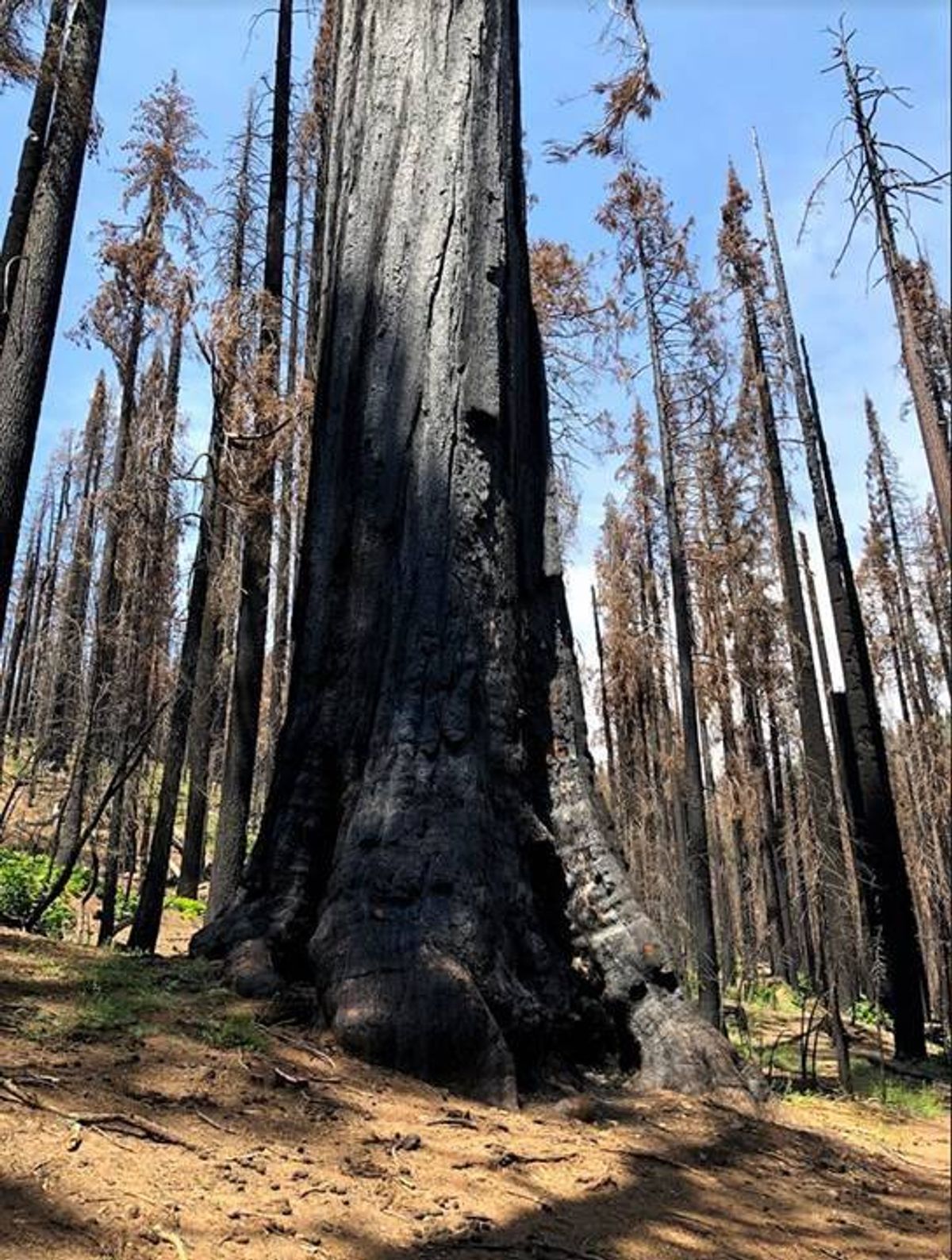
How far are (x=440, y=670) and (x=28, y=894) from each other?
29.5 ft

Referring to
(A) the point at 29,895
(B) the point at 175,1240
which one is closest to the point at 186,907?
(A) the point at 29,895

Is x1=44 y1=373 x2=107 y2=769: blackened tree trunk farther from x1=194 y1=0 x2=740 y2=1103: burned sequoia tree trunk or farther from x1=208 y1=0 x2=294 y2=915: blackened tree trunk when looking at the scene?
x1=194 y1=0 x2=740 y2=1103: burned sequoia tree trunk

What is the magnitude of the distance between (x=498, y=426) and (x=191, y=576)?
568 cm

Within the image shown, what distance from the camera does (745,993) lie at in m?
21.6

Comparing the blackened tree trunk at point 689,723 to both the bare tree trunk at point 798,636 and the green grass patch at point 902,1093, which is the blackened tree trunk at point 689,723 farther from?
the green grass patch at point 902,1093

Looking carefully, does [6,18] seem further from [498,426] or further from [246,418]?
[498,426]

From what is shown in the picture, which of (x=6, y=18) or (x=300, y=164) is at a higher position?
(x=300, y=164)

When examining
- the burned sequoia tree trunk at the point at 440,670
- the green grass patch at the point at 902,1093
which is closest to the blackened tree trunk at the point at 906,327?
the burned sequoia tree trunk at the point at 440,670

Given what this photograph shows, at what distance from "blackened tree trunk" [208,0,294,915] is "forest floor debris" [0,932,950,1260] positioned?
6243 mm

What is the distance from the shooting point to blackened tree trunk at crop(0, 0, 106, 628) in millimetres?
7492

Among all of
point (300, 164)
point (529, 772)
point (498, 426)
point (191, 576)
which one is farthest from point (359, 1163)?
point (300, 164)

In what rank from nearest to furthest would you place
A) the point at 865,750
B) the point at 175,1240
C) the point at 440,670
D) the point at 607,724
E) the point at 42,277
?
1. the point at 175,1240
2. the point at 440,670
3. the point at 42,277
4. the point at 865,750
5. the point at 607,724

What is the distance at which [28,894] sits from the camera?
37.5ft

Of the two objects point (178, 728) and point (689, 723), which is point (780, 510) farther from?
point (178, 728)
